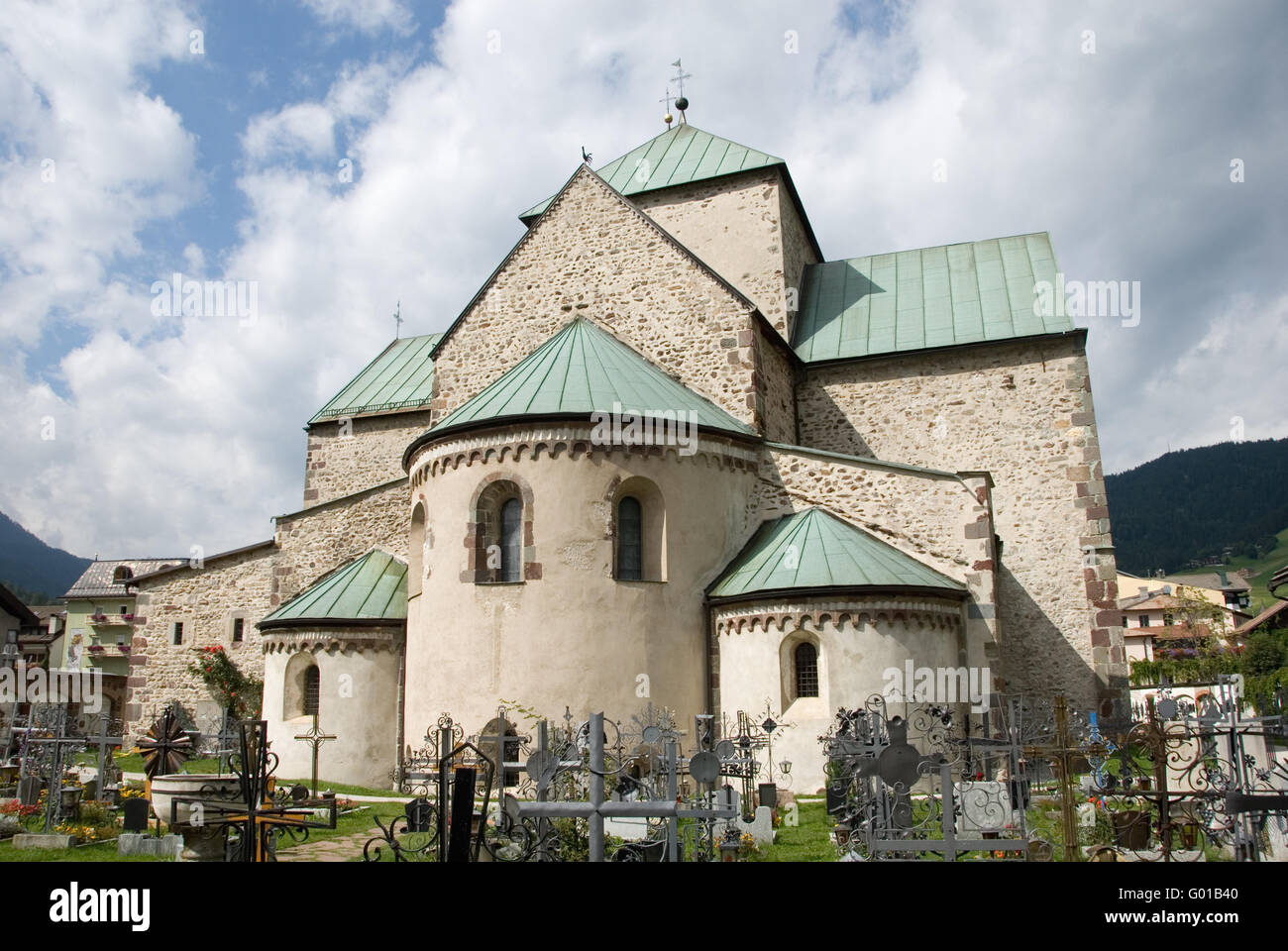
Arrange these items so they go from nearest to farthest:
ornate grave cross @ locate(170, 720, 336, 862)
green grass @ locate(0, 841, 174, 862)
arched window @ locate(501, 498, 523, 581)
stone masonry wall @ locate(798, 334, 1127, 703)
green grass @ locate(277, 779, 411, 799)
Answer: ornate grave cross @ locate(170, 720, 336, 862) < green grass @ locate(0, 841, 174, 862) < arched window @ locate(501, 498, 523, 581) < green grass @ locate(277, 779, 411, 799) < stone masonry wall @ locate(798, 334, 1127, 703)

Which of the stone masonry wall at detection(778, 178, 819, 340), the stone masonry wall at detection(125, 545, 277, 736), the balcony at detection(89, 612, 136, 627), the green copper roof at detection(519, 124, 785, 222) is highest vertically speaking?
the green copper roof at detection(519, 124, 785, 222)

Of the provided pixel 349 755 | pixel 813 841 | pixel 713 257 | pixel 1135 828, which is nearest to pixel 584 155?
pixel 713 257

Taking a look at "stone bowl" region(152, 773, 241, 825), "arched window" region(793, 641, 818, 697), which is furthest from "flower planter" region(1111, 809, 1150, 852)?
"stone bowl" region(152, 773, 241, 825)

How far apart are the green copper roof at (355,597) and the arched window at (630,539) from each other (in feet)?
19.0

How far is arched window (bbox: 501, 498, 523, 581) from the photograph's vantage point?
60.6 ft

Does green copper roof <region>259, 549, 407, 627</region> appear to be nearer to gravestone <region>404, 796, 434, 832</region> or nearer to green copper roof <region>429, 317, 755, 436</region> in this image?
green copper roof <region>429, 317, 755, 436</region>

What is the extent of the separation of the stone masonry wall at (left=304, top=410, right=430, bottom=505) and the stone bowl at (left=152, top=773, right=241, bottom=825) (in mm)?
18559

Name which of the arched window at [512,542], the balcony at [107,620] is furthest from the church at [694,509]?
the balcony at [107,620]

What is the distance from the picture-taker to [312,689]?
2125 centimetres

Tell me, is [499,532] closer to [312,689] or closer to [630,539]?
[630,539]

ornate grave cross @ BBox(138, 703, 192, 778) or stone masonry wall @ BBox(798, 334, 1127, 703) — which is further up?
stone masonry wall @ BBox(798, 334, 1127, 703)

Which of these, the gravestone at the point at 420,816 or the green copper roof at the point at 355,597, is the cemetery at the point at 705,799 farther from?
the green copper roof at the point at 355,597
